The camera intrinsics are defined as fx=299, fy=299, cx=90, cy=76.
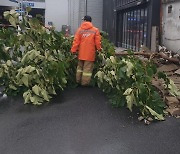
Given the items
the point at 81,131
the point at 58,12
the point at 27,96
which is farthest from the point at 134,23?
the point at 58,12

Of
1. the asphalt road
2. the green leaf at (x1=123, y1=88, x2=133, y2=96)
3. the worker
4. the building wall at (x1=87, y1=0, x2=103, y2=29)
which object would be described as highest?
the building wall at (x1=87, y1=0, x2=103, y2=29)

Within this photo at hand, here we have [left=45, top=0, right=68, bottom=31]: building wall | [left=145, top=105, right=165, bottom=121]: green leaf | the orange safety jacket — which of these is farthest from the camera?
[left=45, top=0, right=68, bottom=31]: building wall

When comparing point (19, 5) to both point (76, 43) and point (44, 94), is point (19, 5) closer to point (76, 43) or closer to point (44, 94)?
point (76, 43)

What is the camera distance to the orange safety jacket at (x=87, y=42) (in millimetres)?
6383

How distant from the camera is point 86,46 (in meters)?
6.41

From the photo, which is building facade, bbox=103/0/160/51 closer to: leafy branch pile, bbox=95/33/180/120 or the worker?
the worker

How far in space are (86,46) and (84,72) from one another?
1.86 ft

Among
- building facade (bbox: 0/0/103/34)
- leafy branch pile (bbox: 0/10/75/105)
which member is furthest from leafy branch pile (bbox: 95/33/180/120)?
building facade (bbox: 0/0/103/34)

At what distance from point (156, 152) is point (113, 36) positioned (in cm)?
1316

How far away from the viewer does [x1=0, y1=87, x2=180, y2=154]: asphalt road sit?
371cm

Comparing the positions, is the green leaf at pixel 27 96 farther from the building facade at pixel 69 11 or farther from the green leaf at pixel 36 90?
the building facade at pixel 69 11

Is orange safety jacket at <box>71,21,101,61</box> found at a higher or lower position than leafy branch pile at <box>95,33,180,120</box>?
higher

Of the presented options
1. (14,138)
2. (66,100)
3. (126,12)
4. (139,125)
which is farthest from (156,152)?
(126,12)

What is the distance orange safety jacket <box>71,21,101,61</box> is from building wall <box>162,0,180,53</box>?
2690 mm
